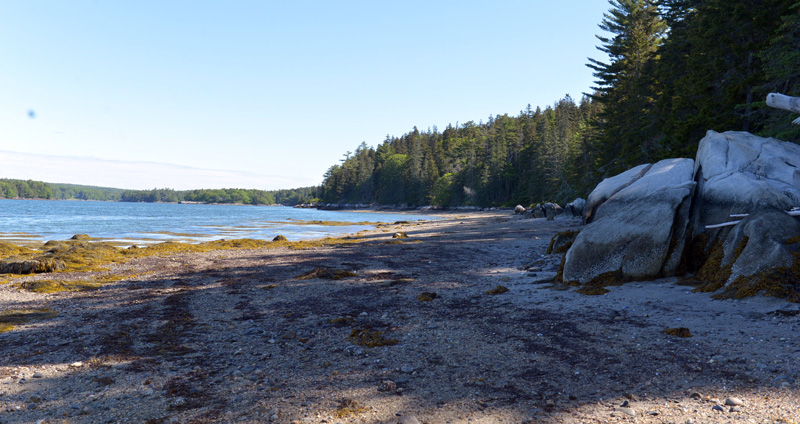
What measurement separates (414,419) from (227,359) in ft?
11.5

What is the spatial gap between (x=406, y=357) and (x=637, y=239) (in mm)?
6980

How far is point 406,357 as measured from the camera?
6.19 m

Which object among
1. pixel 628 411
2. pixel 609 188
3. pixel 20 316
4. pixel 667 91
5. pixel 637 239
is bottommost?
pixel 20 316

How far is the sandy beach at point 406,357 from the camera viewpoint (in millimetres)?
4492

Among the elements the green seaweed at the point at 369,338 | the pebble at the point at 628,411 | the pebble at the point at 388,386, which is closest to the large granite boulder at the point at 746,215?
the pebble at the point at 628,411

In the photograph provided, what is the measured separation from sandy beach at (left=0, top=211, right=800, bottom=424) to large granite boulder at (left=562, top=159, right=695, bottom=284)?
19.6 inches

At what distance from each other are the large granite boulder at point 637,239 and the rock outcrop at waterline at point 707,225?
0.07ft

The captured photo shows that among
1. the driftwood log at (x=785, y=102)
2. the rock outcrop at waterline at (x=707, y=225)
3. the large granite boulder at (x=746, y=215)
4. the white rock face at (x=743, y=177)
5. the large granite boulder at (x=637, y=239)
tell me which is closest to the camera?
the driftwood log at (x=785, y=102)

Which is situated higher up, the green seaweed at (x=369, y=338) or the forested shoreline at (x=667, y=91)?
the forested shoreline at (x=667, y=91)

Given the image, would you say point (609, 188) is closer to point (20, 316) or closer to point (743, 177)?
point (743, 177)

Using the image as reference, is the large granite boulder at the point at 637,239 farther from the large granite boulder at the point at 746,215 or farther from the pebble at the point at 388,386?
the pebble at the point at 388,386

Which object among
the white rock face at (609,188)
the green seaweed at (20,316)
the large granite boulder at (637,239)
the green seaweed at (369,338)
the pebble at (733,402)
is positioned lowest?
the green seaweed at (20,316)

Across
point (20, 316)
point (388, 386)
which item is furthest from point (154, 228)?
point (388, 386)

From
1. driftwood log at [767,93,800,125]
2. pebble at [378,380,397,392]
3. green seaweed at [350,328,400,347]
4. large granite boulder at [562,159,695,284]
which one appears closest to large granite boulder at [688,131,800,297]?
large granite boulder at [562,159,695,284]
